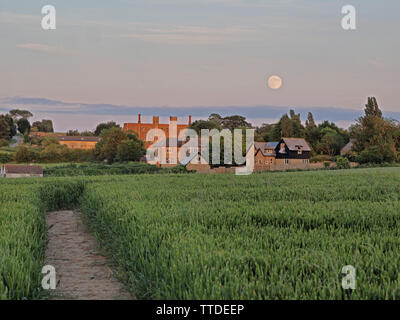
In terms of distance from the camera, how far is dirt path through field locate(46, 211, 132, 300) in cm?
669

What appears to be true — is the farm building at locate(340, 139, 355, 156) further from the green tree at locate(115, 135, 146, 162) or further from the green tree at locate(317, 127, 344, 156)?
the green tree at locate(115, 135, 146, 162)

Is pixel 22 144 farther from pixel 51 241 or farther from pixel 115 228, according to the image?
pixel 115 228

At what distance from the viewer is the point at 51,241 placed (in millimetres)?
11336

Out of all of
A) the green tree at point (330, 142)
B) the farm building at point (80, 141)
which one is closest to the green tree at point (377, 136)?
the green tree at point (330, 142)

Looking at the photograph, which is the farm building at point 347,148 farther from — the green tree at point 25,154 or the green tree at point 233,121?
the green tree at point 25,154

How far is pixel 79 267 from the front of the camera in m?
8.58

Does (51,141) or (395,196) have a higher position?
(51,141)

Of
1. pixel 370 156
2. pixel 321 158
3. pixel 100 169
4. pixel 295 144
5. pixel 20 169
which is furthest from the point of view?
pixel 370 156

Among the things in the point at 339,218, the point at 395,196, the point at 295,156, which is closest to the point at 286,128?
the point at 295,156

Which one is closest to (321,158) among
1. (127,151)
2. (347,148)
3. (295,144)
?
(295,144)

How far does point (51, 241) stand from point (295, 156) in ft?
127

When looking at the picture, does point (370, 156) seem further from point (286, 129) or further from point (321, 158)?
point (286, 129)

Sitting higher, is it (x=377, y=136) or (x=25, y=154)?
(x=377, y=136)

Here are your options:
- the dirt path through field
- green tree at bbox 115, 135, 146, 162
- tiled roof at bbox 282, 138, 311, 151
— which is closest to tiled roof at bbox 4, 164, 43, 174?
green tree at bbox 115, 135, 146, 162
